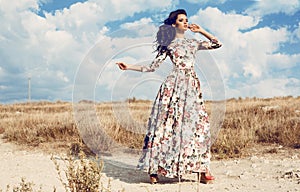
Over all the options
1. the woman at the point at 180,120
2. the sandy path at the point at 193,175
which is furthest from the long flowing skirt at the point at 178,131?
the sandy path at the point at 193,175

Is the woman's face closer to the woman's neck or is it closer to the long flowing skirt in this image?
the woman's neck

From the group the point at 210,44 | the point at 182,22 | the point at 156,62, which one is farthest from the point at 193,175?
the point at 182,22

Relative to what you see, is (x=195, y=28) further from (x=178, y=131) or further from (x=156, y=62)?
(x=178, y=131)

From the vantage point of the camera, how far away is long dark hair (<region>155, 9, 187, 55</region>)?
16.5 feet

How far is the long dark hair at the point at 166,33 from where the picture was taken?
5.02 metres

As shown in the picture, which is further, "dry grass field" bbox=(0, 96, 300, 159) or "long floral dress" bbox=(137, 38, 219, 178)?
"dry grass field" bbox=(0, 96, 300, 159)

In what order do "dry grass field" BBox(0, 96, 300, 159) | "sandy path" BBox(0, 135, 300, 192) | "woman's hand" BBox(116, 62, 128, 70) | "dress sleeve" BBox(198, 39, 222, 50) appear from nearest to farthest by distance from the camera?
"sandy path" BBox(0, 135, 300, 192) → "woman's hand" BBox(116, 62, 128, 70) → "dress sleeve" BBox(198, 39, 222, 50) → "dry grass field" BBox(0, 96, 300, 159)

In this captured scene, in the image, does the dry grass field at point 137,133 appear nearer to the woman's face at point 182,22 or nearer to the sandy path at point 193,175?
the sandy path at point 193,175

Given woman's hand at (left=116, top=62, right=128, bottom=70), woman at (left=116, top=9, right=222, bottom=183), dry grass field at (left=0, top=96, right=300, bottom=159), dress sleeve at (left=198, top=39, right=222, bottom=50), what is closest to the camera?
woman at (left=116, top=9, right=222, bottom=183)

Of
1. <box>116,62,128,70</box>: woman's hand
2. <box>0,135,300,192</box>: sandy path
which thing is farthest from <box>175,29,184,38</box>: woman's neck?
<box>0,135,300,192</box>: sandy path

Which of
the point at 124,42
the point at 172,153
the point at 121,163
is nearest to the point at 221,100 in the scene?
the point at 172,153

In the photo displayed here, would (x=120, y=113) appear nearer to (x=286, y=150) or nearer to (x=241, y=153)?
(x=241, y=153)

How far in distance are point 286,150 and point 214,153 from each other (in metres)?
1.27

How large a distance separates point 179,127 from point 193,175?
1.21 m
